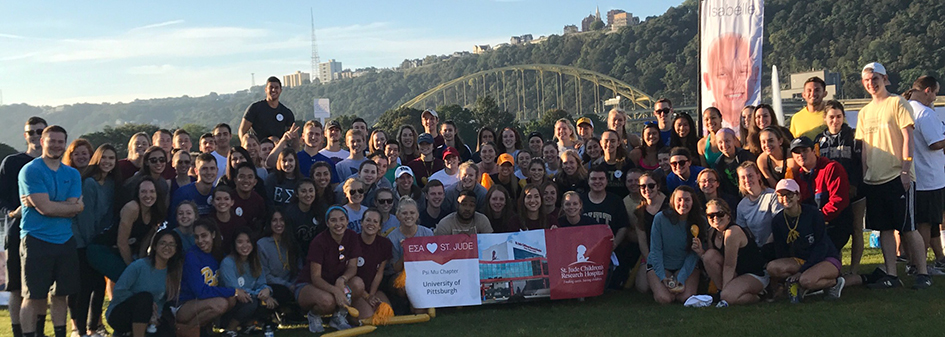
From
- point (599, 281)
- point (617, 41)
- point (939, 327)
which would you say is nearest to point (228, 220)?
point (599, 281)

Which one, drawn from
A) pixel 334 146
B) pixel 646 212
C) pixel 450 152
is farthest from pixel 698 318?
pixel 334 146

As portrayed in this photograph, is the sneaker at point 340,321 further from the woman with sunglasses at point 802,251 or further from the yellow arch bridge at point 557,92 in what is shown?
the yellow arch bridge at point 557,92

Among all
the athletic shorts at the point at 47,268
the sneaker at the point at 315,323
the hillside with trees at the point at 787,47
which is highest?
the hillside with trees at the point at 787,47

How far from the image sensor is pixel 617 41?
137 m

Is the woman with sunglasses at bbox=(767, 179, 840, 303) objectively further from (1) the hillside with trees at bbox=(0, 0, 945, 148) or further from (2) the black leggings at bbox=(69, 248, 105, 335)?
(1) the hillside with trees at bbox=(0, 0, 945, 148)

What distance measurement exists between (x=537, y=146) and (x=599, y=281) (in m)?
2.91

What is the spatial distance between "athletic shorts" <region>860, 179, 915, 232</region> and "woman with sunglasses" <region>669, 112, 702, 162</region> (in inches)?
70.1

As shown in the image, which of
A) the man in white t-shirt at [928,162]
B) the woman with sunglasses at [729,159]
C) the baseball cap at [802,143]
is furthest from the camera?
the woman with sunglasses at [729,159]

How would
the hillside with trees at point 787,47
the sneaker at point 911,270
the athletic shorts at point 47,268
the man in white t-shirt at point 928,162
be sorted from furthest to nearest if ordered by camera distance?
the hillside with trees at point 787,47
the sneaker at point 911,270
the man in white t-shirt at point 928,162
the athletic shorts at point 47,268

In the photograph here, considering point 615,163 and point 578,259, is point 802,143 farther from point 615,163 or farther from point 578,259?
point 578,259

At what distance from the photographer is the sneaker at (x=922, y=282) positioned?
271 inches

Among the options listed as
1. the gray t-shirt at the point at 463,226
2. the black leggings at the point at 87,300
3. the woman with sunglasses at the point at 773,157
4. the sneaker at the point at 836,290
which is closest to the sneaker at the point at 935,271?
the sneaker at the point at 836,290

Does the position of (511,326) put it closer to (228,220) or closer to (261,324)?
(261,324)

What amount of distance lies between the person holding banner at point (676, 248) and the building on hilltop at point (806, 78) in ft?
224
